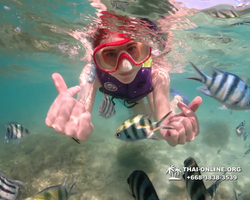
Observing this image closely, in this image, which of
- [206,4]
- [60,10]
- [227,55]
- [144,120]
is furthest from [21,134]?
[227,55]

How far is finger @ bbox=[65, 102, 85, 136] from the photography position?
213 centimetres

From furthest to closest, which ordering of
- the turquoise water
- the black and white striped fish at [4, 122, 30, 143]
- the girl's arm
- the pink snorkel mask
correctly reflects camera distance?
1. the turquoise water
2. the black and white striped fish at [4, 122, 30, 143]
3. the girl's arm
4. the pink snorkel mask

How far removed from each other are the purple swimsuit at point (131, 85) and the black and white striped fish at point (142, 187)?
10.7 feet

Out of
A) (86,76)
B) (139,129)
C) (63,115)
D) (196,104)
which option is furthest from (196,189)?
(86,76)

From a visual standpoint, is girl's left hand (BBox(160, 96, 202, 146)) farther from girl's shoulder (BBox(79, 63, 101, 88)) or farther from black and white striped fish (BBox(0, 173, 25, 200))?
black and white striped fish (BBox(0, 173, 25, 200))

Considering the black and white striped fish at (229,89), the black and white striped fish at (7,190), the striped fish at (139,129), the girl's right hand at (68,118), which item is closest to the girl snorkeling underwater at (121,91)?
the girl's right hand at (68,118)

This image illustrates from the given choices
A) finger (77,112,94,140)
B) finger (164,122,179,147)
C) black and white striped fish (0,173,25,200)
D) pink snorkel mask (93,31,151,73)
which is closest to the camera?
finger (77,112,94,140)

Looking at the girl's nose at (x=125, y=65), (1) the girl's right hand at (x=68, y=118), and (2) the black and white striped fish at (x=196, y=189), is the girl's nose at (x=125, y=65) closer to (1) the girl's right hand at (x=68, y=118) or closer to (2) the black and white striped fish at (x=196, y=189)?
(1) the girl's right hand at (x=68, y=118)

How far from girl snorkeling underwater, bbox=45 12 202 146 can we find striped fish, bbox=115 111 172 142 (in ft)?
0.57

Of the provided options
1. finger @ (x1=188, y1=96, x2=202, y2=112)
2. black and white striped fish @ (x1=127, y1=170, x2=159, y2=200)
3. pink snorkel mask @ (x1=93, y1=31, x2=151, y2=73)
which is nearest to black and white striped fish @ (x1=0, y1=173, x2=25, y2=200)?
black and white striped fish @ (x1=127, y1=170, x2=159, y2=200)

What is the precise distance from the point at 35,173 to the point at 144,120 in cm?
700

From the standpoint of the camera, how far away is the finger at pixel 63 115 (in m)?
2.13

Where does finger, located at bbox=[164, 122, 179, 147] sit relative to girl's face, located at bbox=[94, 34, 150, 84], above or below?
below

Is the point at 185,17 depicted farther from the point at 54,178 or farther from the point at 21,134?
the point at 54,178
